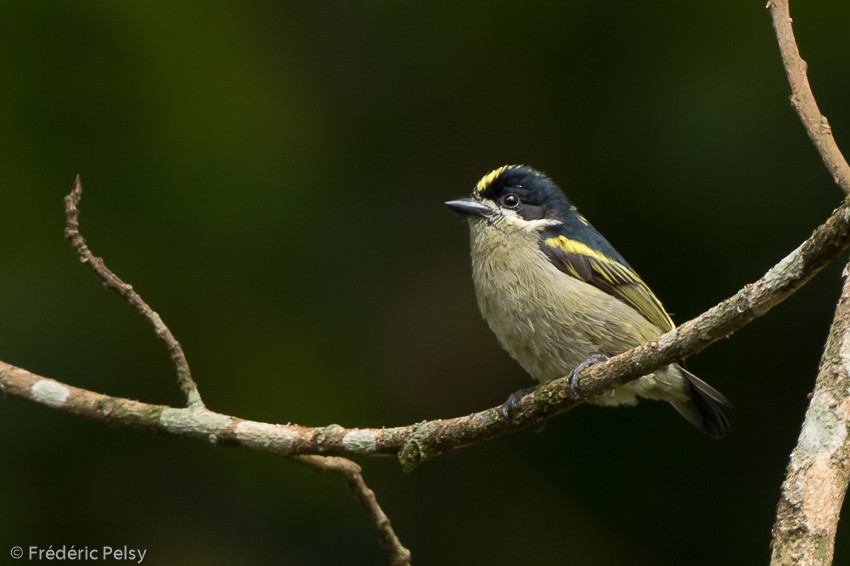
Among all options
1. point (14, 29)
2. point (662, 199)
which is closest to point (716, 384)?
point (662, 199)

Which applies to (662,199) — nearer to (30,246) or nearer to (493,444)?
(493,444)

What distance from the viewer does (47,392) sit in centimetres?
352

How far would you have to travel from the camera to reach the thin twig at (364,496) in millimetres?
3752

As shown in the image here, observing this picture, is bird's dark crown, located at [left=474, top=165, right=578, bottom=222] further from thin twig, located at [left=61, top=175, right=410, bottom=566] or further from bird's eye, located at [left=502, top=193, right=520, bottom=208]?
thin twig, located at [left=61, top=175, right=410, bottom=566]

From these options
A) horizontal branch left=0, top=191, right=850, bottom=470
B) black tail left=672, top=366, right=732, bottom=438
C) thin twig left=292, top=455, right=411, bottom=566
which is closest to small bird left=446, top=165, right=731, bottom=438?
black tail left=672, top=366, right=732, bottom=438

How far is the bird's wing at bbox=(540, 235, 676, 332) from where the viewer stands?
15.0ft

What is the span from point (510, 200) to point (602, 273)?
2.03 feet

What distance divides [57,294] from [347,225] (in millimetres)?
1564

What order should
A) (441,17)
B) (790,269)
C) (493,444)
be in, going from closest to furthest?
(790,269) → (493,444) → (441,17)

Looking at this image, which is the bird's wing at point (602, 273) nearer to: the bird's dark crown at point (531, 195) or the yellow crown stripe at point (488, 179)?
the bird's dark crown at point (531, 195)

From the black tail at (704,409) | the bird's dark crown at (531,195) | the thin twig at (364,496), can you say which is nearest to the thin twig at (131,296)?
the thin twig at (364,496)

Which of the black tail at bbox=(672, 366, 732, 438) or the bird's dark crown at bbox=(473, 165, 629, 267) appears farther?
the bird's dark crown at bbox=(473, 165, 629, 267)

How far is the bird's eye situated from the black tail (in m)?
1.10

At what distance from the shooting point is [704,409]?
4.57 metres
